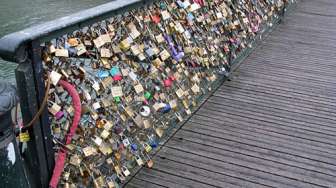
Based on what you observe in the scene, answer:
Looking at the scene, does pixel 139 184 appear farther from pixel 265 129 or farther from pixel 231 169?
pixel 265 129

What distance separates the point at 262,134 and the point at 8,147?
197 centimetres

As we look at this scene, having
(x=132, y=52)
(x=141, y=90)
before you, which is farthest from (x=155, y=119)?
(x=132, y=52)

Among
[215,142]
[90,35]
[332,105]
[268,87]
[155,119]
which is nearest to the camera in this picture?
[90,35]

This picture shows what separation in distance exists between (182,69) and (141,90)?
2.13 feet

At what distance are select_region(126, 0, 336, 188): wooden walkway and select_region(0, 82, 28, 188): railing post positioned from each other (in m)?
0.97

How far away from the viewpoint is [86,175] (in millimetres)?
2295

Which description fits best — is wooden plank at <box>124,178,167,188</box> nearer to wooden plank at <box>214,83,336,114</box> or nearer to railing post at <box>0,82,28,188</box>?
railing post at <box>0,82,28,188</box>

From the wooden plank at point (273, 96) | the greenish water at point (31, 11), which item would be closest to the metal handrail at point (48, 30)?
the wooden plank at point (273, 96)

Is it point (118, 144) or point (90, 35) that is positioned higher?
point (90, 35)

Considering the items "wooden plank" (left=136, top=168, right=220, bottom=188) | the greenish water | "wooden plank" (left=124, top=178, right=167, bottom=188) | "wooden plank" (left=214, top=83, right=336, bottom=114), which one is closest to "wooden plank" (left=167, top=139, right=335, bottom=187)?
"wooden plank" (left=136, top=168, right=220, bottom=188)

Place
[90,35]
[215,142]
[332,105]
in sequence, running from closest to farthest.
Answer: [90,35] < [215,142] < [332,105]

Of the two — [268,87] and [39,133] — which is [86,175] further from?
[268,87]

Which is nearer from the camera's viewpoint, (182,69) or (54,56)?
(54,56)

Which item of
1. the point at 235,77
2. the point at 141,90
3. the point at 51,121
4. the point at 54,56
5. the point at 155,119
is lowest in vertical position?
the point at 235,77
